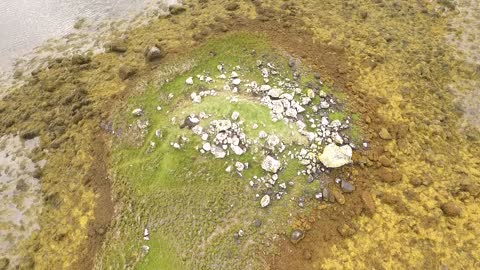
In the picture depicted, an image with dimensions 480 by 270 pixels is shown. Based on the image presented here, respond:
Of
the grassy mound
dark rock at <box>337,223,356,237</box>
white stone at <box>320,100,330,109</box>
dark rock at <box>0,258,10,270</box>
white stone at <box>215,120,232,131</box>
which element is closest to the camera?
the grassy mound

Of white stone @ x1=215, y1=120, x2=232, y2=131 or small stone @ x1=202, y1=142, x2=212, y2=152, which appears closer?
small stone @ x1=202, y1=142, x2=212, y2=152

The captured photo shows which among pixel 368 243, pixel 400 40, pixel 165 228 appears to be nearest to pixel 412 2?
pixel 400 40

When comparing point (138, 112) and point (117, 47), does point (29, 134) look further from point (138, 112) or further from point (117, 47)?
point (117, 47)

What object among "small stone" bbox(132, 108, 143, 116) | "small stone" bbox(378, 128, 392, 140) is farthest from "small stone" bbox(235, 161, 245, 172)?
"small stone" bbox(378, 128, 392, 140)

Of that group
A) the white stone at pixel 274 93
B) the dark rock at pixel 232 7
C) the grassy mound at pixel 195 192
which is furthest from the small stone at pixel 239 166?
the dark rock at pixel 232 7

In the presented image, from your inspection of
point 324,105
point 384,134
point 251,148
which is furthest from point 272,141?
point 384,134

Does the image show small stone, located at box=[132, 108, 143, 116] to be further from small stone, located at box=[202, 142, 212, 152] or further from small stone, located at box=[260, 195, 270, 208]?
small stone, located at box=[260, 195, 270, 208]
